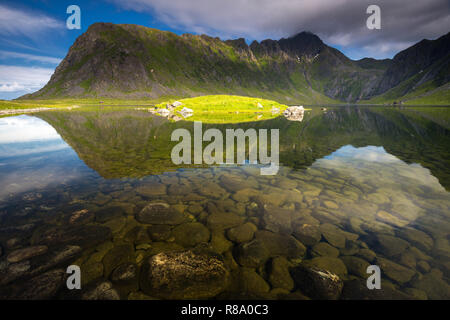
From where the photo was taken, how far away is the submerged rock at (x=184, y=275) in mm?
5707

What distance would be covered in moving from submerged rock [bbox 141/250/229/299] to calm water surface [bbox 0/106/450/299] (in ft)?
0.94

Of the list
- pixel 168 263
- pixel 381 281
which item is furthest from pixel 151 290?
pixel 381 281

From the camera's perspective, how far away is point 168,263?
6441mm

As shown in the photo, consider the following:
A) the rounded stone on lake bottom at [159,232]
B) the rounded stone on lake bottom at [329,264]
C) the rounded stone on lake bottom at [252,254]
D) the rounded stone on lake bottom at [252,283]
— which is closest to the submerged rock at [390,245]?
the rounded stone on lake bottom at [329,264]

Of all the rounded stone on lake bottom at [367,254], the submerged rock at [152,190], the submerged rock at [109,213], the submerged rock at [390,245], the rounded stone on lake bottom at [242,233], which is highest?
the submerged rock at [152,190]

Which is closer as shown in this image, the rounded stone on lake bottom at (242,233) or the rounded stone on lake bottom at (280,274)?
the rounded stone on lake bottom at (280,274)

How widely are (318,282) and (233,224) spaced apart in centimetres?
394

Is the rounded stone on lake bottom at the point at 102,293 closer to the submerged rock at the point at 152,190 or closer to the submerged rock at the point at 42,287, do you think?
the submerged rock at the point at 42,287

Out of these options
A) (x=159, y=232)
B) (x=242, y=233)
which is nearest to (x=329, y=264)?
(x=242, y=233)

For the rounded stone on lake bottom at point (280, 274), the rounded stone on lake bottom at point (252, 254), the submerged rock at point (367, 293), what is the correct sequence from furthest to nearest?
the rounded stone on lake bottom at point (252, 254), the rounded stone on lake bottom at point (280, 274), the submerged rock at point (367, 293)

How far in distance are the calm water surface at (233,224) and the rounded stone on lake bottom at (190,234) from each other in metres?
0.04

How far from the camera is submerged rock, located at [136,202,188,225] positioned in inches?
356
